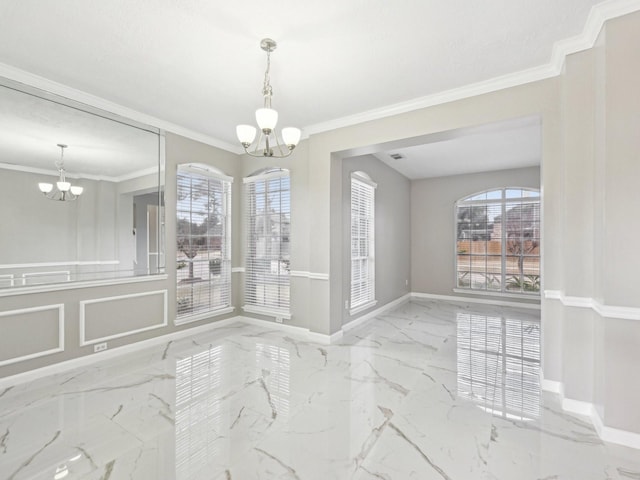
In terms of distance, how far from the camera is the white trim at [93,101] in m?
2.79

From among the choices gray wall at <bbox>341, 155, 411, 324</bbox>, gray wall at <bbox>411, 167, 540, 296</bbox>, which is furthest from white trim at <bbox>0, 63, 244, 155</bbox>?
gray wall at <bbox>411, 167, 540, 296</bbox>

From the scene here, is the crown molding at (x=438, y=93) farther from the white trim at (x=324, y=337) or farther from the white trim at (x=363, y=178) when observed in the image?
the white trim at (x=324, y=337)

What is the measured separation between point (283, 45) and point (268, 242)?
116 inches

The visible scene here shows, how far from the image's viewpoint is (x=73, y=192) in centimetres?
322

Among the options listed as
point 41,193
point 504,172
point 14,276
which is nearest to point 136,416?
point 14,276

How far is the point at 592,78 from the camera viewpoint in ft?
7.89

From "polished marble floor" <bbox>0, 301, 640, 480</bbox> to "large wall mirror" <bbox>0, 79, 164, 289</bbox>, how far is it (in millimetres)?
1142

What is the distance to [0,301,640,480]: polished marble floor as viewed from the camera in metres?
1.84

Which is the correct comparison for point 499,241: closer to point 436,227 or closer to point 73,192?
point 436,227

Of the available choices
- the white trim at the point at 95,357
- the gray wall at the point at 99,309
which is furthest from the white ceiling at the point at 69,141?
the white trim at the point at 95,357

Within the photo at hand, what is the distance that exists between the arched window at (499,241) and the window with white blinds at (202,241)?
17.6 feet

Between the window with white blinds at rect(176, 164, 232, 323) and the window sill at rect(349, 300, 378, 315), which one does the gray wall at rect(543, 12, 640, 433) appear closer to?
the window sill at rect(349, 300, 378, 315)

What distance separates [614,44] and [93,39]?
3.92m

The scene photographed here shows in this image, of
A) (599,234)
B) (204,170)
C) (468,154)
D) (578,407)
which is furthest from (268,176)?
(578,407)
